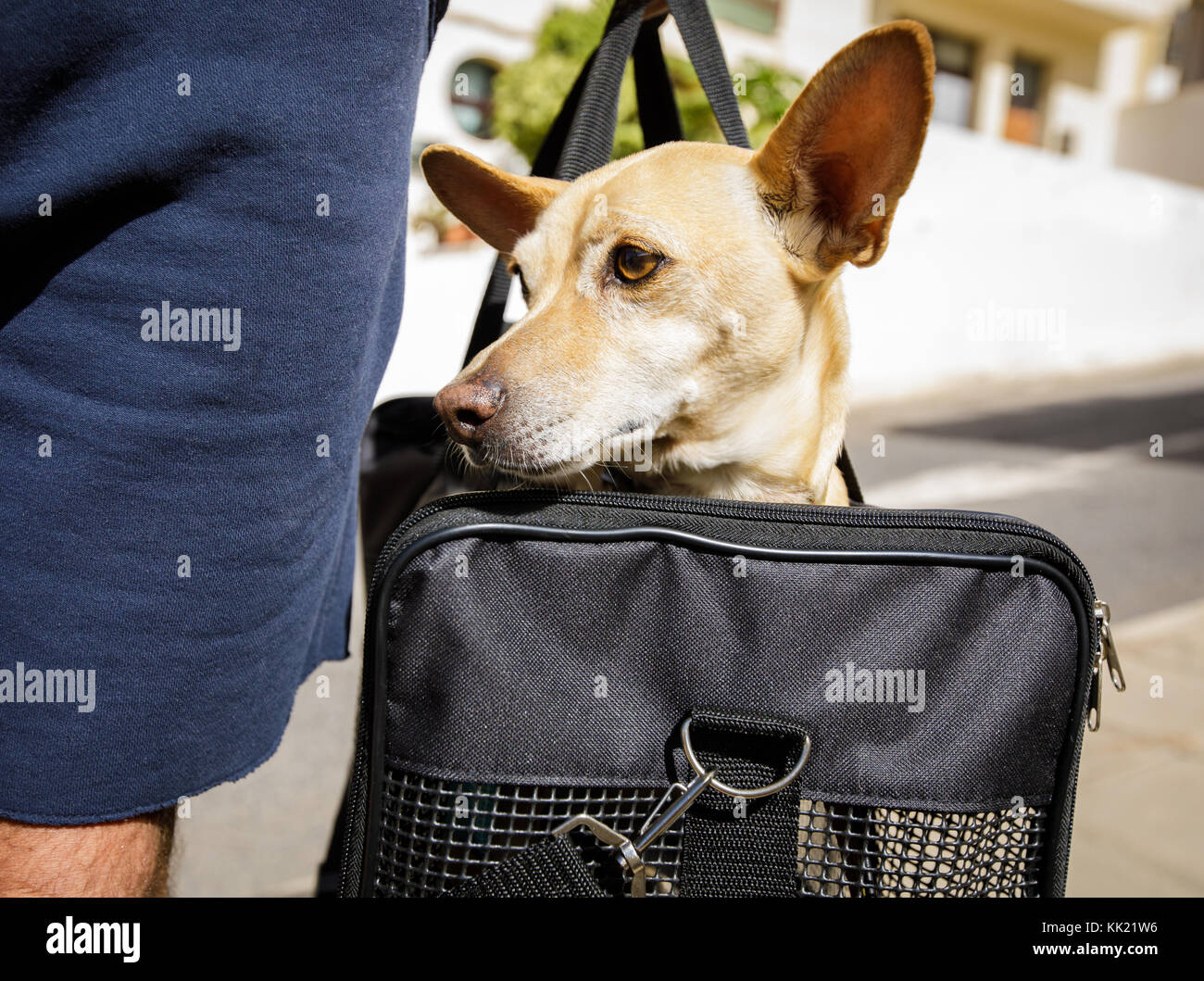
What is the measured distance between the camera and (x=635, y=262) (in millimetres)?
1560

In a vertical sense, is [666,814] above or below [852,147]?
below

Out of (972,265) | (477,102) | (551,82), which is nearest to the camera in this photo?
(551,82)

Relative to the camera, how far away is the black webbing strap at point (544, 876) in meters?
1.01

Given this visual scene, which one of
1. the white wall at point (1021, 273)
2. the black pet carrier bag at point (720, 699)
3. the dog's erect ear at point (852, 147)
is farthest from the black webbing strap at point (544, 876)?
the white wall at point (1021, 273)

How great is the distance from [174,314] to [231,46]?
279 mm

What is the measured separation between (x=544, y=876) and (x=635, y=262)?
1003mm

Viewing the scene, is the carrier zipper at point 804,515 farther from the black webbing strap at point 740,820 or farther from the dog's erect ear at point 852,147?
the dog's erect ear at point 852,147

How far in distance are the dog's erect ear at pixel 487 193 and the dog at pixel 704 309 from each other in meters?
0.01

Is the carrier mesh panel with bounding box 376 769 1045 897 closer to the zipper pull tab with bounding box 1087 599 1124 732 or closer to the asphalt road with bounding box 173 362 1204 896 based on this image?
the zipper pull tab with bounding box 1087 599 1124 732

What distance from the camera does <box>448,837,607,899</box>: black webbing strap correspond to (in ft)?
3.31

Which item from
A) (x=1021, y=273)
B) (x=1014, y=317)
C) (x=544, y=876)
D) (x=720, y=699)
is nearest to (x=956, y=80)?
(x=1014, y=317)

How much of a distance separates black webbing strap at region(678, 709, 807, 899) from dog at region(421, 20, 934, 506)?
504 millimetres

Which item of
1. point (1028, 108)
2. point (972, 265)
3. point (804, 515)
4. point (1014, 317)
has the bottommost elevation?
point (1014, 317)

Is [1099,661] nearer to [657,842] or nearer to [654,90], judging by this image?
[657,842]
